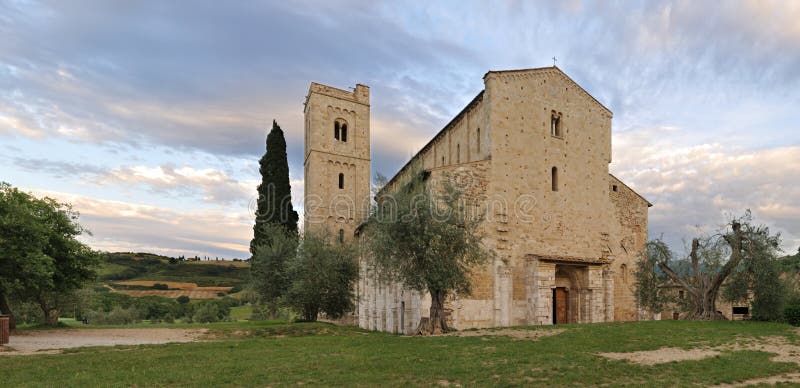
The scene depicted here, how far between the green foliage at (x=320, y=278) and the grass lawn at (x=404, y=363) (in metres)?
11.3

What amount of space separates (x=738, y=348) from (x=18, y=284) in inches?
1164

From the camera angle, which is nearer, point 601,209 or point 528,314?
point 528,314

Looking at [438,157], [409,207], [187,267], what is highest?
[438,157]

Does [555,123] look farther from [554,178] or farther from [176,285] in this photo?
[176,285]

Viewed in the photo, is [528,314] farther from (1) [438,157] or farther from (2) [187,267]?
(2) [187,267]

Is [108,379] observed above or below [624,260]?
below

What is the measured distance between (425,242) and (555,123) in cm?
1555

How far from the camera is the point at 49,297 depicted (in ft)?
103

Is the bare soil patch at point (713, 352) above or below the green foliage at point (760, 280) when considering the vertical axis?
below

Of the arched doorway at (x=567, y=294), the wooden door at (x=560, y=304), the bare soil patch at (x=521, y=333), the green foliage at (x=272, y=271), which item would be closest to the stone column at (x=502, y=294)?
the arched doorway at (x=567, y=294)

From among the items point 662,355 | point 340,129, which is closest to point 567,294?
point 662,355

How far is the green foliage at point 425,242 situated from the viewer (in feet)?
66.2

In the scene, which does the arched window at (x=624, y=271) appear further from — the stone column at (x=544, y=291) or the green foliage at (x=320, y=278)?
the green foliage at (x=320, y=278)

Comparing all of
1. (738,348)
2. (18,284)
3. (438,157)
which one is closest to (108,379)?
(18,284)
